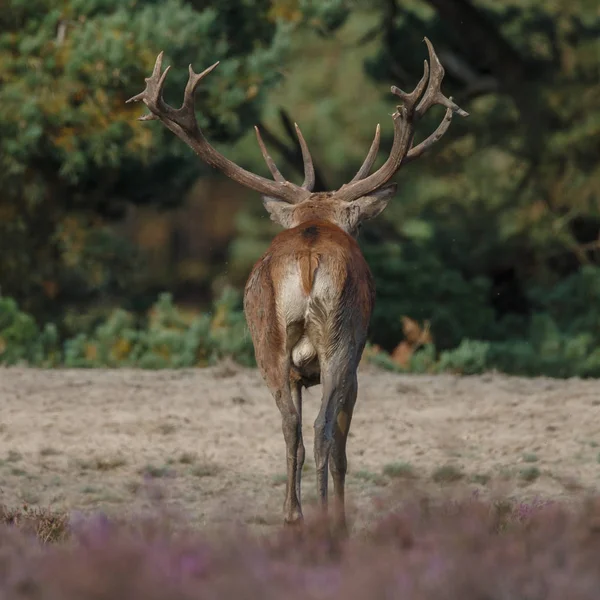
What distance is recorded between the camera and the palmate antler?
8.74 meters

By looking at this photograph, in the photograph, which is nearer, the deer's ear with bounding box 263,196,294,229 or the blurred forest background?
the deer's ear with bounding box 263,196,294,229

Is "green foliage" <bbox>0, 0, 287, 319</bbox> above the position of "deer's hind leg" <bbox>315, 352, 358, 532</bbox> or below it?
above

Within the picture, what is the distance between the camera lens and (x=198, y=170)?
58.0 feet

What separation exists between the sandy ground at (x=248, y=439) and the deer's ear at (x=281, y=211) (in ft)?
4.64

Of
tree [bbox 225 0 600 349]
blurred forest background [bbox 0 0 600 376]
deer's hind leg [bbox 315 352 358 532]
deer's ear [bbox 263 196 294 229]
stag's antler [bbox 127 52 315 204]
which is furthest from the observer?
tree [bbox 225 0 600 349]

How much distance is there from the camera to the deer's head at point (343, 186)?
8.48 m

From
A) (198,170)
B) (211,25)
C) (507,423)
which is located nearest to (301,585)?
(507,423)

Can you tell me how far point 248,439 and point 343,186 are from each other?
2438mm

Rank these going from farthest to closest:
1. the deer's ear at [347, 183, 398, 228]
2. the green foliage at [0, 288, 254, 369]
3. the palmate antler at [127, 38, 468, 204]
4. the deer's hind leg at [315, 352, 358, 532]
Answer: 1. the green foliage at [0, 288, 254, 369]
2. the palmate antler at [127, 38, 468, 204]
3. the deer's ear at [347, 183, 398, 228]
4. the deer's hind leg at [315, 352, 358, 532]

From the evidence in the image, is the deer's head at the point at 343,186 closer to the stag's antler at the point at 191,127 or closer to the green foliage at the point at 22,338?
the stag's antler at the point at 191,127

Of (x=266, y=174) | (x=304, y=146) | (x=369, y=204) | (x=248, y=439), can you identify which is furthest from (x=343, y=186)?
(x=266, y=174)

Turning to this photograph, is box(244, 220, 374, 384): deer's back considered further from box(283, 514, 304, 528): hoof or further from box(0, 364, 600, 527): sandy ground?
box(0, 364, 600, 527): sandy ground

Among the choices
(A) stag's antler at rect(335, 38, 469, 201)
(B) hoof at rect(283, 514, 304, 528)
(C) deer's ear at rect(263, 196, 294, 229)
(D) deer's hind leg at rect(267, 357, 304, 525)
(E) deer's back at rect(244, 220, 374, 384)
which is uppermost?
(A) stag's antler at rect(335, 38, 469, 201)

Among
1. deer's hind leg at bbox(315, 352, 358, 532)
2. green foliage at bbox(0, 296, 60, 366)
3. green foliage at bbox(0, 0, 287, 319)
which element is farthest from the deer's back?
green foliage at bbox(0, 0, 287, 319)
